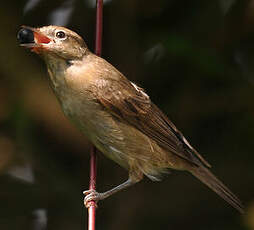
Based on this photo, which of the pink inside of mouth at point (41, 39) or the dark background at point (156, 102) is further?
the dark background at point (156, 102)

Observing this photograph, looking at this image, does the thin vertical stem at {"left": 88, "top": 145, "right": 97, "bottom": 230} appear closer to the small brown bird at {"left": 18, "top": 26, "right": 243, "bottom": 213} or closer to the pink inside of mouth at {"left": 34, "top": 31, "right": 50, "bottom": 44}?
the small brown bird at {"left": 18, "top": 26, "right": 243, "bottom": 213}

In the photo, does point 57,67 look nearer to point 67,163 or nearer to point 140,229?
point 67,163

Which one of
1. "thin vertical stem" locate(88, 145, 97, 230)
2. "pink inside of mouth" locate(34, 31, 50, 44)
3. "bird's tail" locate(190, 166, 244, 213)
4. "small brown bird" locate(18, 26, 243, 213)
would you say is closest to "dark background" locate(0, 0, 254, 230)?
"bird's tail" locate(190, 166, 244, 213)

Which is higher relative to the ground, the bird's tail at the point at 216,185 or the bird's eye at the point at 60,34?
the bird's eye at the point at 60,34

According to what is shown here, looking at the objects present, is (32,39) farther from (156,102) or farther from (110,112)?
(156,102)

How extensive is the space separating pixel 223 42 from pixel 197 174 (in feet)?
3.26

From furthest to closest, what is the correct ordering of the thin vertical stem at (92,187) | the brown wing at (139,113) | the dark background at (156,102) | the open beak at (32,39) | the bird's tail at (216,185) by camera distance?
the dark background at (156,102) → the bird's tail at (216,185) → the brown wing at (139,113) → the open beak at (32,39) → the thin vertical stem at (92,187)

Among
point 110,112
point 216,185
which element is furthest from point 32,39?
point 216,185

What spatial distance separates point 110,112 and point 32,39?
0.61m

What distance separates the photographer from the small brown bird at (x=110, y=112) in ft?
14.3

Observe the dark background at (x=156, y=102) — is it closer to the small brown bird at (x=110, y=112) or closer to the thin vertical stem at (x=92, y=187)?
the small brown bird at (x=110, y=112)

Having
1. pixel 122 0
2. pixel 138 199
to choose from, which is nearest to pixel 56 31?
pixel 122 0

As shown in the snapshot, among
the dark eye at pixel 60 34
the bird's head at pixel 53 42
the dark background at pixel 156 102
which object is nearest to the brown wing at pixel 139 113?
the bird's head at pixel 53 42

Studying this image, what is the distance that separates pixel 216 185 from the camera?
4.85 meters
